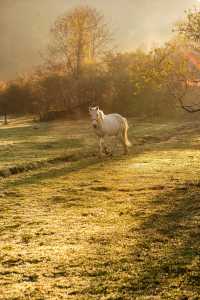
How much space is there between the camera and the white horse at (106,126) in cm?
2466

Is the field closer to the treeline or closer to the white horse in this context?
the white horse

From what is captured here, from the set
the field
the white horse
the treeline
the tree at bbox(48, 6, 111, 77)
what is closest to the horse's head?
the white horse

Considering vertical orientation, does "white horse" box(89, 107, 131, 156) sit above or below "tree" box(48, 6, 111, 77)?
below

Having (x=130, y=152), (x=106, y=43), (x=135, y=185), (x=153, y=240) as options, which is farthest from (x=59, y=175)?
(x=106, y=43)

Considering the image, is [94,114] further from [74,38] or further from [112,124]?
[74,38]

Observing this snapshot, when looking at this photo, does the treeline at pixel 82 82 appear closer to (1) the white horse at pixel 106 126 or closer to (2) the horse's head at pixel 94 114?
(1) the white horse at pixel 106 126

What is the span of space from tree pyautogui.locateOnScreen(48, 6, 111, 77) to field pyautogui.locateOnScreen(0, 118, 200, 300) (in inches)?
1724

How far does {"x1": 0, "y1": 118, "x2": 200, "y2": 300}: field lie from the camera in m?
8.05

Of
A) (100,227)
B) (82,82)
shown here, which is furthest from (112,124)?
(82,82)

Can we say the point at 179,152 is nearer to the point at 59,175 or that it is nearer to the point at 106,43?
the point at 59,175

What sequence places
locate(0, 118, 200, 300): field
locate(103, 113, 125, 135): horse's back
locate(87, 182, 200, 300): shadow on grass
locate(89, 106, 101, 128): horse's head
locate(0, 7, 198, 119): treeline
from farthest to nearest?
locate(0, 7, 198, 119): treeline → locate(103, 113, 125, 135): horse's back → locate(89, 106, 101, 128): horse's head → locate(0, 118, 200, 300): field → locate(87, 182, 200, 300): shadow on grass

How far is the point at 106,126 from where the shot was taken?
25.8 meters

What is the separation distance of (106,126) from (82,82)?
3548 cm

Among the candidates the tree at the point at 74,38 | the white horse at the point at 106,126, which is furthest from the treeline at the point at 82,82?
the white horse at the point at 106,126
